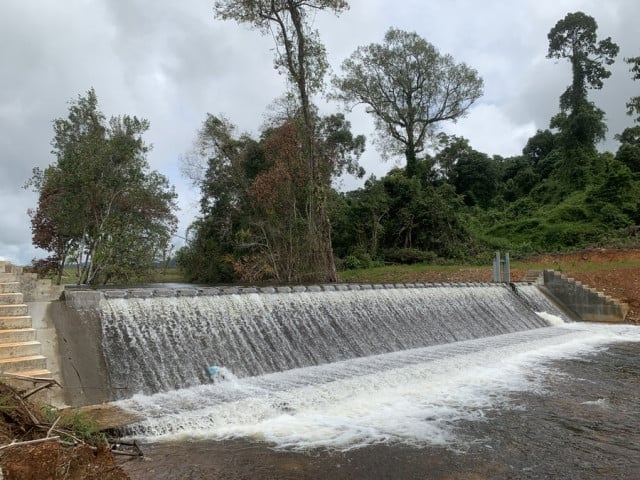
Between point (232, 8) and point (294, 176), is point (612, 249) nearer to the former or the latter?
point (294, 176)

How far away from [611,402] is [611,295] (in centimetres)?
1089

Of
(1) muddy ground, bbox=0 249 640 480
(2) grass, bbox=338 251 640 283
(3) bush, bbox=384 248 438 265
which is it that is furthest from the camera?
(3) bush, bbox=384 248 438 265

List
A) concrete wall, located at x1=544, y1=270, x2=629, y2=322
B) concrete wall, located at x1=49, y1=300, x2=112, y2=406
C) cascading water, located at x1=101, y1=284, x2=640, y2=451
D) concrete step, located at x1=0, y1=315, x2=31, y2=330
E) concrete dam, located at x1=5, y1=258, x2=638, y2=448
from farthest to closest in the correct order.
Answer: concrete wall, located at x1=544, y1=270, x2=629, y2=322, concrete wall, located at x1=49, y1=300, x2=112, y2=406, concrete step, located at x1=0, y1=315, x2=31, y2=330, concrete dam, located at x1=5, y1=258, x2=638, y2=448, cascading water, located at x1=101, y1=284, x2=640, y2=451

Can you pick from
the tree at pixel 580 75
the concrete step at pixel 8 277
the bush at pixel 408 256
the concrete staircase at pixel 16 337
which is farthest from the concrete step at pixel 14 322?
the tree at pixel 580 75

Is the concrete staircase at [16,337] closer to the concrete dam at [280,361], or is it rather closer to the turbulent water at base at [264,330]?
the concrete dam at [280,361]

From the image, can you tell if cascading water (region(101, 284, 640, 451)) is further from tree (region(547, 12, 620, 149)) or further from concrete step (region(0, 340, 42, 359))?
tree (region(547, 12, 620, 149))

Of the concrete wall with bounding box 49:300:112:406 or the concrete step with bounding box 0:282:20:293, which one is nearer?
the concrete wall with bounding box 49:300:112:406

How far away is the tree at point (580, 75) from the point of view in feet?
103

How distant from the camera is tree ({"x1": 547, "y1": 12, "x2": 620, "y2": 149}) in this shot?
1236 inches

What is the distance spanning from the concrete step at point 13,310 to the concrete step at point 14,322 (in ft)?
0.14

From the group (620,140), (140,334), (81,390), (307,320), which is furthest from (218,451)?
(620,140)

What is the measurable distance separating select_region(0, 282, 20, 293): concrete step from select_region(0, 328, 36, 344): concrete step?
0.74 meters

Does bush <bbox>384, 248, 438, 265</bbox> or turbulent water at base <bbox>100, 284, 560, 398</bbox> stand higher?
bush <bbox>384, 248, 438, 265</bbox>

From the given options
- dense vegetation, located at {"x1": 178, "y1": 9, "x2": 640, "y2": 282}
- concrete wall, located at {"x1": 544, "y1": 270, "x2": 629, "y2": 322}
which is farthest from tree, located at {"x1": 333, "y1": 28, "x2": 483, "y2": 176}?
concrete wall, located at {"x1": 544, "y1": 270, "x2": 629, "y2": 322}
